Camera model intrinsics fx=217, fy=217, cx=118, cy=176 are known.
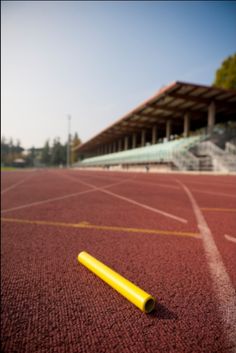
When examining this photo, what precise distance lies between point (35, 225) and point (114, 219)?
55.3 inches

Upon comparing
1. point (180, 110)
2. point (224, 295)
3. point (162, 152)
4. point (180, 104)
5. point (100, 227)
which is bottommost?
point (100, 227)

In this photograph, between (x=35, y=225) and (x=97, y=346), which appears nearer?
(x=97, y=346)

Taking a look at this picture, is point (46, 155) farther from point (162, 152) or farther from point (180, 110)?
point (180, 110)

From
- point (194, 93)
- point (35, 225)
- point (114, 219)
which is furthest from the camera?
point (194, 93)

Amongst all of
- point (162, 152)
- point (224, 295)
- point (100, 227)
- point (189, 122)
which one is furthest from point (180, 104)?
point (224, 295)

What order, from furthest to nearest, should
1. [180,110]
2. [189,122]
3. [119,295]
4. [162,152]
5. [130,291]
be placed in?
[189,122]
[180,110]
[162,152]
[119,295]
[130,291]

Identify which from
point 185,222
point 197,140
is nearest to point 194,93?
point 197,140

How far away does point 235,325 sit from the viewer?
1.09m

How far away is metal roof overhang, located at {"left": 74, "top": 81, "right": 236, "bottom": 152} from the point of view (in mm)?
21344

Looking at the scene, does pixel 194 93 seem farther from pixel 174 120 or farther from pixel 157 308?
pixel 157 308

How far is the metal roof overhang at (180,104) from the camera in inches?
840

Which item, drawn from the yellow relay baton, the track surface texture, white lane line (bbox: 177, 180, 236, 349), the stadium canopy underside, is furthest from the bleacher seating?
the yellow relay baton

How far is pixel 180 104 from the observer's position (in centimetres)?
2672

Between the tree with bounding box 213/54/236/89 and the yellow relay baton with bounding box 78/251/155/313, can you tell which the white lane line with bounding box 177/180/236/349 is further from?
the tree with bounding box 213/54/236/89
